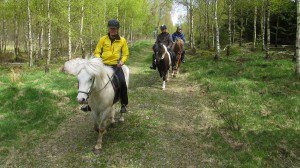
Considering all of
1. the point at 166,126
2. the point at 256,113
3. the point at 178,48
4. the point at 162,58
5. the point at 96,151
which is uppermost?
the point at 178,48

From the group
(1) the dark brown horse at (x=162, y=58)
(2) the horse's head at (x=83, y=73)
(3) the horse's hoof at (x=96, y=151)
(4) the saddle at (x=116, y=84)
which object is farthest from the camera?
(1) the dark brown horse at (x=162, y=58)

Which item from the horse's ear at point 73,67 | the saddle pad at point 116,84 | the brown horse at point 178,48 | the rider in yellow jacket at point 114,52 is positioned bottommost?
the saddle pad at point 116,84

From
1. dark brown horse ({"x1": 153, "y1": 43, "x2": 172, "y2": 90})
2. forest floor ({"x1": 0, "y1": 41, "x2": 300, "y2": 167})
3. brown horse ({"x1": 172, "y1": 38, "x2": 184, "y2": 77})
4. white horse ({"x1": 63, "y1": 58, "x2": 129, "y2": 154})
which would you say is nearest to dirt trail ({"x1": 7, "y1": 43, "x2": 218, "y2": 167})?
forest floor ({"x1": 0, "y1": 41, "x2": 300, "y2": 167})

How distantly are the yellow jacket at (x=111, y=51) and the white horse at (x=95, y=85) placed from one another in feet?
1.54

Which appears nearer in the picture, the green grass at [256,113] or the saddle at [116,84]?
the green grass at [256,113]

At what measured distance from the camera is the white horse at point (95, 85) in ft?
19.7

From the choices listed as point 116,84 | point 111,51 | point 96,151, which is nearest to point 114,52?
point 111,51

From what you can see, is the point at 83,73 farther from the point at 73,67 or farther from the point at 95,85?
the point at 95,85

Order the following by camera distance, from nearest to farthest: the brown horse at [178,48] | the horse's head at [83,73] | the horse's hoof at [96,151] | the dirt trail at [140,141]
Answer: the horse's head at [83,73], the dirt trail at [140,141], the horse's hoof at [96,151], the brown horse at [178,48]

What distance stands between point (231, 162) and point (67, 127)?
17.7 ft

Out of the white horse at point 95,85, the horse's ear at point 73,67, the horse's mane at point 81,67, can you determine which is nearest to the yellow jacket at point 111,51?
the white horse at point 95,85

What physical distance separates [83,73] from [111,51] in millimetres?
2019

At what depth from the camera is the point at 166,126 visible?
29.6 ft

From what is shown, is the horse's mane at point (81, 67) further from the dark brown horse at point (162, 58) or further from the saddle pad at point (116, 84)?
the dark brown horse at point (162, 58)
